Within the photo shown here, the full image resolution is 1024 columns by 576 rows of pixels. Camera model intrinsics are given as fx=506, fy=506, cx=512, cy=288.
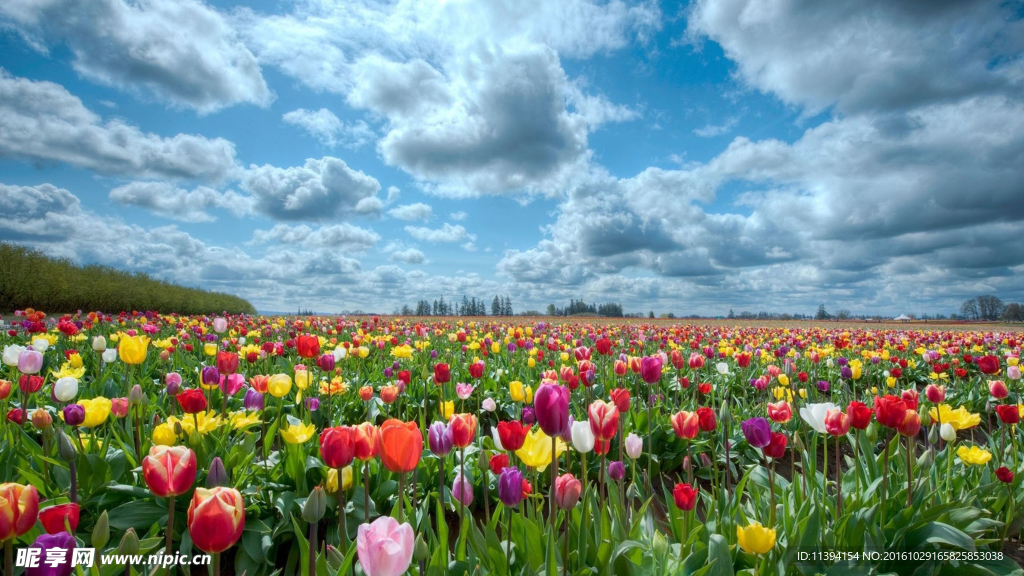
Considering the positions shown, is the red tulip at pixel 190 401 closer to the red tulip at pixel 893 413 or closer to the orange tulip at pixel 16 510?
Answer: the orange tulip at pixel 16 510

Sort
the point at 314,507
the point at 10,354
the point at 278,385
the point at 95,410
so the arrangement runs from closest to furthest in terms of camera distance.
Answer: the point at 314,507
the point at 95,410
the point at 278,385
the point at 10,354

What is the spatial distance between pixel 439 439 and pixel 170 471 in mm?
959

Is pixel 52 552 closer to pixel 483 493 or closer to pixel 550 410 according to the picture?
pixel 550 410

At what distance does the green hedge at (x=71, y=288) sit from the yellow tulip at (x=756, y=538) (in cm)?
2492

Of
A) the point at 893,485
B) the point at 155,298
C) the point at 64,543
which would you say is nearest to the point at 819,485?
the point at 893,485

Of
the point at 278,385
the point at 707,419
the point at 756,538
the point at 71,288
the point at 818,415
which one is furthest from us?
the point at 71,288

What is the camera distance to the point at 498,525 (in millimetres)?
2717

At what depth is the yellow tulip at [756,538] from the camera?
75.0 inches

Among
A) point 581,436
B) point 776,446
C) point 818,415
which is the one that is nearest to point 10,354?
point 581,436

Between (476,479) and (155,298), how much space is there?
98.0ft

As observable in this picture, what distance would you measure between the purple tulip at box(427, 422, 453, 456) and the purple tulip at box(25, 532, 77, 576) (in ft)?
3.78

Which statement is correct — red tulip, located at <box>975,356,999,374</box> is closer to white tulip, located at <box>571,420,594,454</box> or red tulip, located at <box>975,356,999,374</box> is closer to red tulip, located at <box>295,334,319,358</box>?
white tulip, located at <box>571,420,594,454</box>

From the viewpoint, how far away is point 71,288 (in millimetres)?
20609

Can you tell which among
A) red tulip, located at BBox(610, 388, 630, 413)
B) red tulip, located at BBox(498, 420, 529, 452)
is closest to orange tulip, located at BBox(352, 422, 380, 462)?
red tulip, located at BBox(498, 420, 529, 452)
